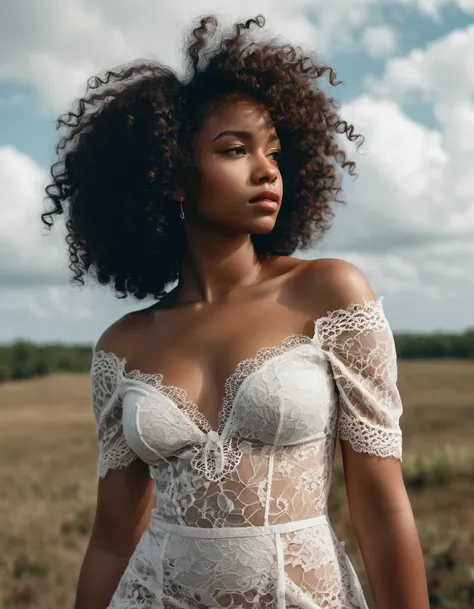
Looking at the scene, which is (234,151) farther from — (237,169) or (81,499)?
(81,499)

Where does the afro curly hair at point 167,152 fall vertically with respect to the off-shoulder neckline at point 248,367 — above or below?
above

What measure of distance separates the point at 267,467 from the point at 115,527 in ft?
2.38

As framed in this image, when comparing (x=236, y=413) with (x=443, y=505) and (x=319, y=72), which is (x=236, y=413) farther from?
(x=443, y=505)

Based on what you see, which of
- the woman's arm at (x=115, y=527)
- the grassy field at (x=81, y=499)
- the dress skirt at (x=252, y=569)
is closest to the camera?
the dress skirt at (x=252, y=569)

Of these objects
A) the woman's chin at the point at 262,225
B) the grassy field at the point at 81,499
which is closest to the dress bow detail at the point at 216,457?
the woman's chin at the point at 262,225

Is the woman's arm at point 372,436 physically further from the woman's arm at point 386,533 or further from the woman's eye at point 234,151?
the woman's eye at point 234,151

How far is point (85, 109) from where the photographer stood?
9.95ft

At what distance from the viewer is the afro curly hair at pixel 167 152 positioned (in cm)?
271

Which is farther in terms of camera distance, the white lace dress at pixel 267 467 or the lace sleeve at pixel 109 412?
the lace sleeve at pixel 109 412

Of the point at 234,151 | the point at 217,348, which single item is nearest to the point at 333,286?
the point at 217,348

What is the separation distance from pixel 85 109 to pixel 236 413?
4.41 feet

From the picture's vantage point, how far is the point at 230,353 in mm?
2467

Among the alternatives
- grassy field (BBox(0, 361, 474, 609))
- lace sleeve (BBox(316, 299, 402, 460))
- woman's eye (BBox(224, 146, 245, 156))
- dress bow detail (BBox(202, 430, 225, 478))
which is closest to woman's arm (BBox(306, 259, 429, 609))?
lace sleeve (BBox(316, 299, 402, 460))

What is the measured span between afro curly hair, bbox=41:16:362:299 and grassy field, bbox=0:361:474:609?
3.72 meters
